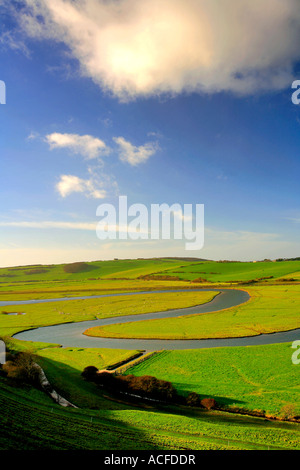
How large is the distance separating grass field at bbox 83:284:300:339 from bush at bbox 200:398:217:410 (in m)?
30.2

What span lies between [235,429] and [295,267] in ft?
621

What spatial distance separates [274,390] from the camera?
34312 mm

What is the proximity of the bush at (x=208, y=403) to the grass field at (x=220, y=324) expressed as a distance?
3015 cm

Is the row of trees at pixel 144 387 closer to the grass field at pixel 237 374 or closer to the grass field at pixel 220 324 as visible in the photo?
the grass field at pixel 237 374

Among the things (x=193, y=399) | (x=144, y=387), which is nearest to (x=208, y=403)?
(x=193, y=399)

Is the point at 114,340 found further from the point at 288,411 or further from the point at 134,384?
the point at 288,411

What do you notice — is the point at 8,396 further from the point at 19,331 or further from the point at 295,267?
the point at 295,267

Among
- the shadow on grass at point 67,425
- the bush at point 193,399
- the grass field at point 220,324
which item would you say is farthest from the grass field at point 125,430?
the grass field at point 220,324

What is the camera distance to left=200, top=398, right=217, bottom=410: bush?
104 ft

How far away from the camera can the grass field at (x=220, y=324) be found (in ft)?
213

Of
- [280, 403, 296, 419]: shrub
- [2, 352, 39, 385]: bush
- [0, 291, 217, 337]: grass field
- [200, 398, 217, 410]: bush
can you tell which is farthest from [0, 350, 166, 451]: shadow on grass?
[0, 291, 217, 337]: grass field

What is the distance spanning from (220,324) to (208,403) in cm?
4290

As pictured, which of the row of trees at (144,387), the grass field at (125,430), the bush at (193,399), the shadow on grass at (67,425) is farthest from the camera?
the row of trees at (144,387)
